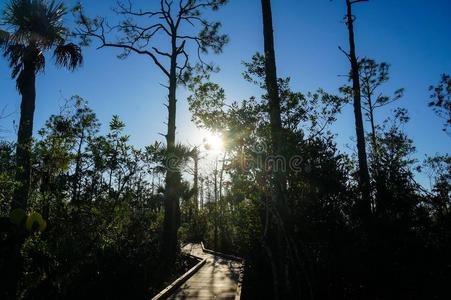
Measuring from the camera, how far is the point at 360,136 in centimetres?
1320

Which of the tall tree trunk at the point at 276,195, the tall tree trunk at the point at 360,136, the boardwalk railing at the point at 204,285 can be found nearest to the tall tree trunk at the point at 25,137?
the boardwalk railing at the point at 204,285

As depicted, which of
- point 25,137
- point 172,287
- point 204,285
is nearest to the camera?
point 172,287

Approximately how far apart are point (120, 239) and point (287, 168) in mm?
5645

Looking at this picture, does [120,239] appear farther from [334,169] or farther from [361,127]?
[361,127]

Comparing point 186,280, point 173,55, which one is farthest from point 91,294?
point 173,55

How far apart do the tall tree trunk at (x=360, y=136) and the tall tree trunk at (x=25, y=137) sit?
8.35m

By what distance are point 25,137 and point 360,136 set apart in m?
12.1

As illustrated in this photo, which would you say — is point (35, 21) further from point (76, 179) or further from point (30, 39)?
point (76, 179)

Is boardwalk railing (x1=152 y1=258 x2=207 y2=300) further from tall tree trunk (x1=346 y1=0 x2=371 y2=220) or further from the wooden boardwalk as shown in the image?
tall tree trunk (x1=346 y1=0 x2=371 y2=220)

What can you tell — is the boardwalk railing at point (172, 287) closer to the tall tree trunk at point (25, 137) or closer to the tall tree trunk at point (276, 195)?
the tall tree trunk at point (276, 195)

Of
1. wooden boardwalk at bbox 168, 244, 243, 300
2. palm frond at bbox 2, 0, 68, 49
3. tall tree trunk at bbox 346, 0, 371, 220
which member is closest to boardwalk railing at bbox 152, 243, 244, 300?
wooden boardwalk at bbox 168, 244, 243, 300

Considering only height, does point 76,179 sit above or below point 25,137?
below

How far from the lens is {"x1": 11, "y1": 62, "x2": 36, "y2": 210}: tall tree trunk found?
920 centimetres

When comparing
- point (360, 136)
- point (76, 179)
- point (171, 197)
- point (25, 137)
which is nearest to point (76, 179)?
point (76, 179)
